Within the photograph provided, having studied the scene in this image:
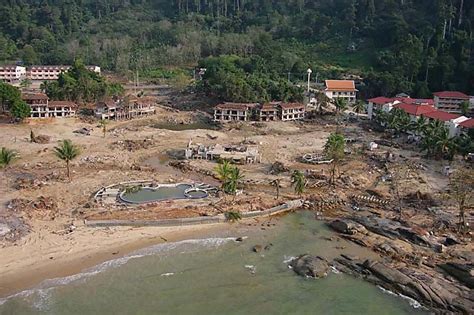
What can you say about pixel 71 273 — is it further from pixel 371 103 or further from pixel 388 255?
pixel 371 103

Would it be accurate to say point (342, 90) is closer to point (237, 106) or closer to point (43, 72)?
point (237, 106)

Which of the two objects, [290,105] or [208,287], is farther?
[290,105]

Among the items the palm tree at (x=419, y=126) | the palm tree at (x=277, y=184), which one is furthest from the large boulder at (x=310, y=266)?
the palm tree at (x=419, y=126)

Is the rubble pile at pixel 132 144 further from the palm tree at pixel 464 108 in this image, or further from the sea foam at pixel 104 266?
the palm tree at pixel 464 108

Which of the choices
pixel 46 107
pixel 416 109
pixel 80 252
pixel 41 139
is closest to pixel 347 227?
pixel 80 252

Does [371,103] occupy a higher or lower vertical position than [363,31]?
lower

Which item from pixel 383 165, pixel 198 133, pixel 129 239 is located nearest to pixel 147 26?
pixel 198 133

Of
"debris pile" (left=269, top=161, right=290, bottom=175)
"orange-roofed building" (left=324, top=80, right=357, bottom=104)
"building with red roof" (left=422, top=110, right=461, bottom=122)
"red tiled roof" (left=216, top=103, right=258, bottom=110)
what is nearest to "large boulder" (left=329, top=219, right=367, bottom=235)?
"debris pile" (left=269, top=161, right=290, bottom=175)
